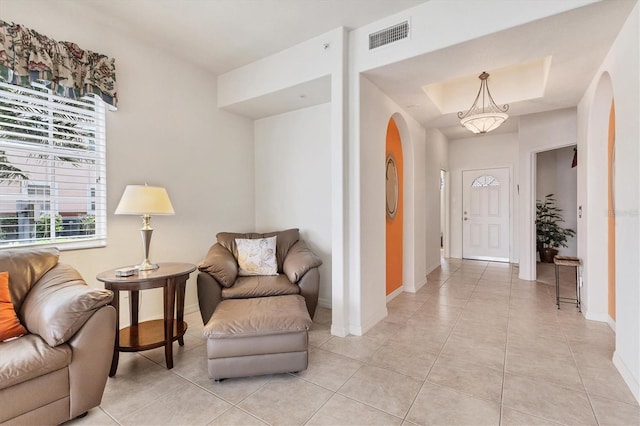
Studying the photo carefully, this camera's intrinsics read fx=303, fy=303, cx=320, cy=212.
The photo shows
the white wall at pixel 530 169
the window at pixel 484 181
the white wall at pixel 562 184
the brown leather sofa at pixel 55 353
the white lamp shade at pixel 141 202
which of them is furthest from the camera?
the window at pixel 484 181

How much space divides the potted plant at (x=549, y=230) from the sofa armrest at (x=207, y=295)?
6243 mm

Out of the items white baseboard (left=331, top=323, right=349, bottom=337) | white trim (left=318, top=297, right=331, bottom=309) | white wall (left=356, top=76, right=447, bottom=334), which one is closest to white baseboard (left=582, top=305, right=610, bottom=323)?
white wall (left=356, top=76, right=447, bottom=334)

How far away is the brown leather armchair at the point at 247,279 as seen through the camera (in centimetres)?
270

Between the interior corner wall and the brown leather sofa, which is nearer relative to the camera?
the brown leather sofa

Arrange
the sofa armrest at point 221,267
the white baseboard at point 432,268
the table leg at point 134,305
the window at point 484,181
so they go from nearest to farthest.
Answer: the table leg at point 134,305
the sofa armrest at point 221,267
the white baseboard at point 432,268
the window at point 484,181

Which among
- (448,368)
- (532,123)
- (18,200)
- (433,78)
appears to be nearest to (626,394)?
(448,368)

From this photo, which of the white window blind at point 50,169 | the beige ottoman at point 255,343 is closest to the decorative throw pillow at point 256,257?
the beige ottoman at point 255,343

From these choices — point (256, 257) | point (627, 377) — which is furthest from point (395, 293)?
point (627, 377)

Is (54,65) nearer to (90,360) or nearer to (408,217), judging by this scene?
(90,360)

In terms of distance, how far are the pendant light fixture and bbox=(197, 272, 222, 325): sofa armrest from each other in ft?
10.9

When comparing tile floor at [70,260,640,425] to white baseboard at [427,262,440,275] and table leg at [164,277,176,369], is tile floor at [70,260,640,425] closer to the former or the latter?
table leg at [164,277,176,369]

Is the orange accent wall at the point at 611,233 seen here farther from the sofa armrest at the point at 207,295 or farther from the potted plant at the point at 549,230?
the sofa armrest at the point at 207,295

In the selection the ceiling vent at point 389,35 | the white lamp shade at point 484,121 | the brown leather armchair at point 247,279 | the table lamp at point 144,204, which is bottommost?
the brown leather armchair at point 247,279

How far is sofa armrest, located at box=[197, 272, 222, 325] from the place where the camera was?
2670mm
